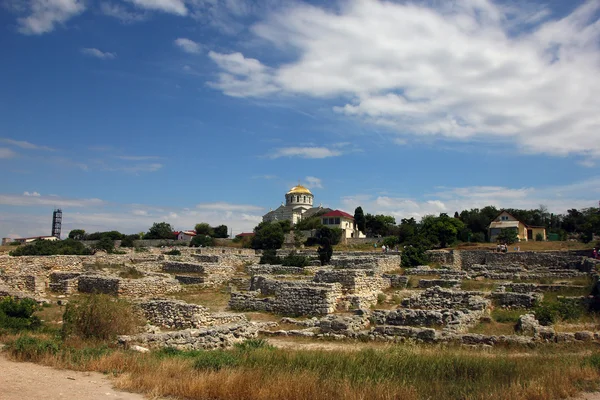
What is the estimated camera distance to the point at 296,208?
4080 inches

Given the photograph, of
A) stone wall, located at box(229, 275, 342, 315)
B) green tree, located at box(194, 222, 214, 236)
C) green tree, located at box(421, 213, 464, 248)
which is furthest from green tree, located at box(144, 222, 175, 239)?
stone wall, located at box(229, 275, 342, 315)

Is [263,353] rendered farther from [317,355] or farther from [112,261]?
[112,261]

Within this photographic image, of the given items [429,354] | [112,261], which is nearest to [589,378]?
[429,354]

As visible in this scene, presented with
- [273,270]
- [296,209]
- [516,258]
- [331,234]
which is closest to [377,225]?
[331,234]

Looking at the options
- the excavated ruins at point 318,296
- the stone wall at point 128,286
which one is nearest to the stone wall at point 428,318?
the excavated ruins at point 318,296

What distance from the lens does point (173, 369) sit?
357 inches

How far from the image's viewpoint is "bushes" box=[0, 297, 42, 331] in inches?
582

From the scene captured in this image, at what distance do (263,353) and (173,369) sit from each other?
2.24 meters

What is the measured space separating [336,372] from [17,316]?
12.0 m

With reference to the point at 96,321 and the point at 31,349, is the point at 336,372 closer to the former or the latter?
the point at 31,349

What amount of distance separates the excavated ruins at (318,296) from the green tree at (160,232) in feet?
202

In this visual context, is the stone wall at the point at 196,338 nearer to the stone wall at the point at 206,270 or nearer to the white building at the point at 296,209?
the stone wall at the point at 206,270

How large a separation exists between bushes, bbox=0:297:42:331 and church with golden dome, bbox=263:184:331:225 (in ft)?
274

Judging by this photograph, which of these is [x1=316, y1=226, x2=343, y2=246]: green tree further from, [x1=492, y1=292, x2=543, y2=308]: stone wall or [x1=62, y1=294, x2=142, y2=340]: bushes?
[x1=62, y1=294, x2=142, y2=340]: bushes
